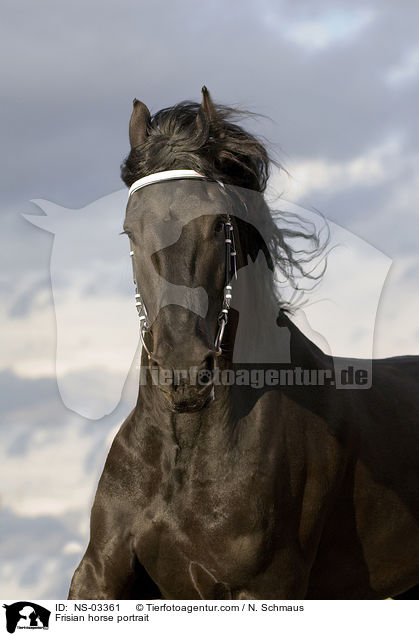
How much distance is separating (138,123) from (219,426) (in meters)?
2.01

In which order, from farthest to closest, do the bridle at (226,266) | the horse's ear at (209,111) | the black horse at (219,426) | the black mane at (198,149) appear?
the horse's ear at (209,111) → the black mane at (198,149) → the bridle at (226,266) → the black horse at (219,426)

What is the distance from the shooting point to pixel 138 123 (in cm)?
561

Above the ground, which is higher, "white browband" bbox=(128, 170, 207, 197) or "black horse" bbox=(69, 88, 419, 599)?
"white browband" bbox=(128, 170, 207, 197)

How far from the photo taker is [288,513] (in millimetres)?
5363

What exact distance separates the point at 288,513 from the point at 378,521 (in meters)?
1.14

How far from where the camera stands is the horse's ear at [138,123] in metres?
5.57

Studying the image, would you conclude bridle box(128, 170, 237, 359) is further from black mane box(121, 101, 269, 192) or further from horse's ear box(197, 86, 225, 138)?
horse's ear box(197, 86, 225, 138)
